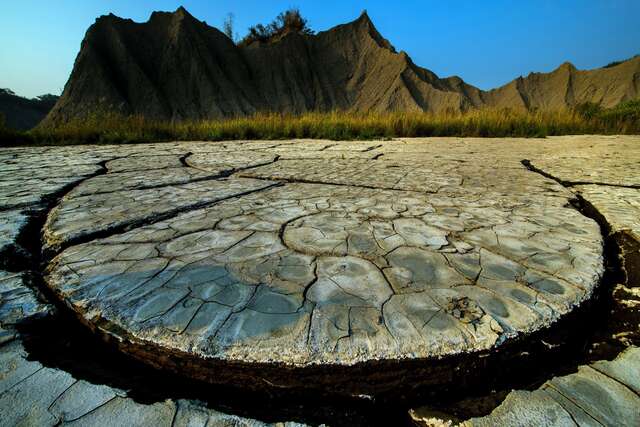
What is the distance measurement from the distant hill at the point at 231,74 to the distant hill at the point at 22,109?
12060 mm

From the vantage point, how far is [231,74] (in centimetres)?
1969

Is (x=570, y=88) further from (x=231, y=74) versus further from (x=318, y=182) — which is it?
(x=318, y=182)

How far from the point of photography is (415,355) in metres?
0.57

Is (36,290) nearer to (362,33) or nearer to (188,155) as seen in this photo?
(188,155)

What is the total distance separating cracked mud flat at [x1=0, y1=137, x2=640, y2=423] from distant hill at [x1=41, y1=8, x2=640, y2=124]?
A: 52.6 feet

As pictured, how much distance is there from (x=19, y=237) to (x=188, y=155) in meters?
2.54

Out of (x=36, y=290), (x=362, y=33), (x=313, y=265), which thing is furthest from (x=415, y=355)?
(x=362, y=33)

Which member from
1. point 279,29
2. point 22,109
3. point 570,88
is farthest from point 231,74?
point 570,88

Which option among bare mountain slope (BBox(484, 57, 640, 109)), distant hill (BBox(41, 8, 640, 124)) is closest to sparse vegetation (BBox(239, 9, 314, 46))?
distant hill (BBox(41, 8, 640, 124))

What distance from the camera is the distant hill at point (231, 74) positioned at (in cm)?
1750

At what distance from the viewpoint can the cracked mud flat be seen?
584 millimetres

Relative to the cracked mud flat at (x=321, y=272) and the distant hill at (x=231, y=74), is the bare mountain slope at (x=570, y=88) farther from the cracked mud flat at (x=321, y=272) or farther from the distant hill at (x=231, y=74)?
the cracked mud flat at (x=321, y=272)

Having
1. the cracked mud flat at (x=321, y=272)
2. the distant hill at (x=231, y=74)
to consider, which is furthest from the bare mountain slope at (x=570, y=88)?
A: the cracked mud flat at (x=321, y=272)

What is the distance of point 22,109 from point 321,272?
36761 millimetres
